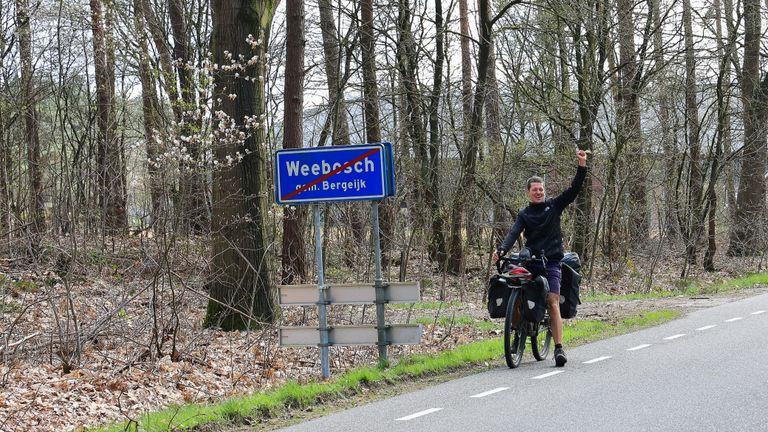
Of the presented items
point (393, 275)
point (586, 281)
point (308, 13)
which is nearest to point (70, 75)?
point (308, 13)

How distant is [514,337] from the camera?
10969 millimetres

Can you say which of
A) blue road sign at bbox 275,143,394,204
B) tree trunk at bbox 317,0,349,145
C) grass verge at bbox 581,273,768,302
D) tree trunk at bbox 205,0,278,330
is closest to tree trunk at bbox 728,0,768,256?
grass verge at bbox 581,273,768,302

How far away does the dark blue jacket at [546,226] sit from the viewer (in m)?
10.9

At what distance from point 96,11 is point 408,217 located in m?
8.82

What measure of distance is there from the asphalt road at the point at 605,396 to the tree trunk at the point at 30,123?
33.5 feet

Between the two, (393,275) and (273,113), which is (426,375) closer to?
(273,113)

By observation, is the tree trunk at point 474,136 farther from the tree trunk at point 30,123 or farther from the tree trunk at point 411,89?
the tree trunk at point 30,123

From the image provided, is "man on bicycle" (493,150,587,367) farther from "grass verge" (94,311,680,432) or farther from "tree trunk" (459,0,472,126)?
"tree trunk" (459,0,472,126)

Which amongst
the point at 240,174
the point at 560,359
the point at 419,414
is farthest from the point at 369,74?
the point at 419,414

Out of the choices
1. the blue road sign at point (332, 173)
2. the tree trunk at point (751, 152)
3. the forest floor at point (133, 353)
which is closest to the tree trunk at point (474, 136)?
the forest floor at point (133, 353)

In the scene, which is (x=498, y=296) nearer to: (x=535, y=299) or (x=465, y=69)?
(x=535, y=299)

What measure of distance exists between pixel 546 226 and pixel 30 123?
55.1ft

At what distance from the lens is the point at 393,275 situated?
85.8ft

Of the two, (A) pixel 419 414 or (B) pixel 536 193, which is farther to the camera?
(B) pixel 536 193
